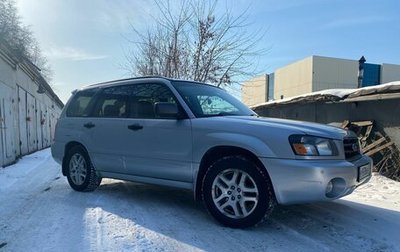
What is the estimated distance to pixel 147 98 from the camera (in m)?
6.05

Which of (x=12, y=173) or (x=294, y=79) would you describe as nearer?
(x=12, y=173)

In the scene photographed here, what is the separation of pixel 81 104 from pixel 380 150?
5.89m

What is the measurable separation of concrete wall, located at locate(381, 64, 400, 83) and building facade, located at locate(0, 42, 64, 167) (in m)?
41.6

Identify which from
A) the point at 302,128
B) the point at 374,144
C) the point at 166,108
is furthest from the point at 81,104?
the point at 374,144

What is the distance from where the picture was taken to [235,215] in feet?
15.5

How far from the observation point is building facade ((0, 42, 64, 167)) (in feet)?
38.1

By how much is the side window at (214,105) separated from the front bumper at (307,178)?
1.29m

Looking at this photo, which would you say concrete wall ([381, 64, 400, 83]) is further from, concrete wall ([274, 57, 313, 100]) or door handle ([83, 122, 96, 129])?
door handle ([83, 122, 96, 129])

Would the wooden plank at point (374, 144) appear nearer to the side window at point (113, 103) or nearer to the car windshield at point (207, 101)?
the car windshield at point (207, 101)

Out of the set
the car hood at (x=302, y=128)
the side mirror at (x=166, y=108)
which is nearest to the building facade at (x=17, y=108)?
the side mirror at (x=166, y=108)

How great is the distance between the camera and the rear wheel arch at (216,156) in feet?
15.4

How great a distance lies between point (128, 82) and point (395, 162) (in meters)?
5.37

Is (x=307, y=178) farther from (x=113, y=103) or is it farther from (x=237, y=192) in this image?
(x=113, y=103)

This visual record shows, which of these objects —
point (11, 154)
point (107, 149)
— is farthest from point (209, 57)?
point (107, 149)
